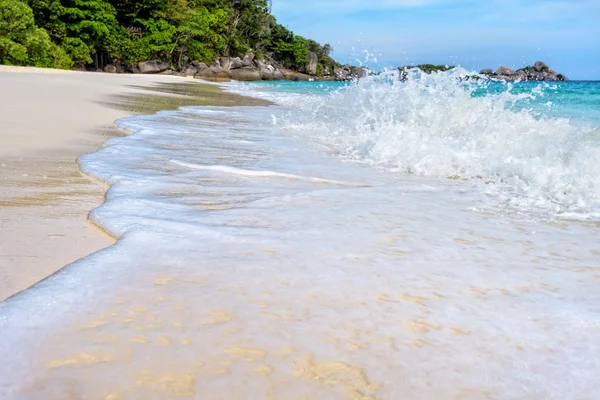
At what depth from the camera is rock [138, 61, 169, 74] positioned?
39.3 metres

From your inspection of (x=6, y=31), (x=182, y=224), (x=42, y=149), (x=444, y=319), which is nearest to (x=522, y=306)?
(x=444, y=319)

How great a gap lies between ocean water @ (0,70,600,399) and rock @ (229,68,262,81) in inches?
1827

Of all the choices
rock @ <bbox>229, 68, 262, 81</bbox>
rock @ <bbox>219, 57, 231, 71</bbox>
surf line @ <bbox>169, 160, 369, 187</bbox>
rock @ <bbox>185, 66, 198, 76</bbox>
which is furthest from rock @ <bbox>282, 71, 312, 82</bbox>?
surf line @ <bbox>169, 160, 369, 187</bbox>

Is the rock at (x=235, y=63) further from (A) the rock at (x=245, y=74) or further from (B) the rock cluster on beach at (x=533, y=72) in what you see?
(B) the rock cluster on beach at (x=533, y=72)

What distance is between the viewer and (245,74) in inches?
1938

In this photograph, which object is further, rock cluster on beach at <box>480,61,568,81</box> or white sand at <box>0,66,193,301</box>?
rock cluster on beach at <box>480,61,568,81</box>

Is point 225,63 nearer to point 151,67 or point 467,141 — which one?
point 151,67

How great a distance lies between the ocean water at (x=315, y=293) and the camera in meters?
1.08

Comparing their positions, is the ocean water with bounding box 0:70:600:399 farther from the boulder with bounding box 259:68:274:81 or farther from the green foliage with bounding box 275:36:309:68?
the green foliage with bounding box 275:36:309:68

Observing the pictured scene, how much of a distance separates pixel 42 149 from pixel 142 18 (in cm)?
4235

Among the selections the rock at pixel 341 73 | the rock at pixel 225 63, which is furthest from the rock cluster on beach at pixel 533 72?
the rock at pixel 225 63

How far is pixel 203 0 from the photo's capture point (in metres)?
51.9

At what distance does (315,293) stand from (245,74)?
1953 inches

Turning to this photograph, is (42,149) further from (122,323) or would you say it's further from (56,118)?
(122,323)
